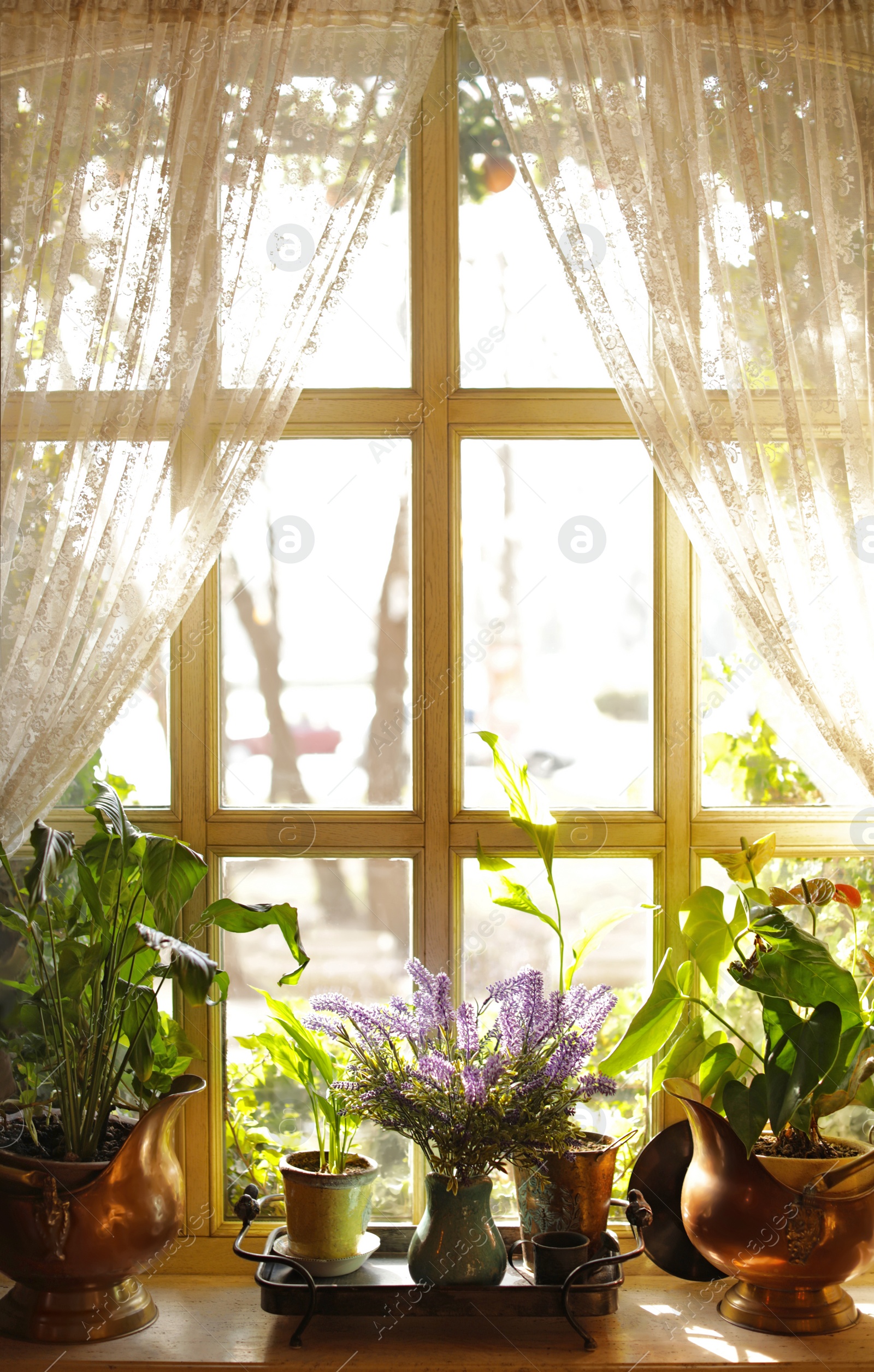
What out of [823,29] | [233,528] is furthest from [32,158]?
[823,29]

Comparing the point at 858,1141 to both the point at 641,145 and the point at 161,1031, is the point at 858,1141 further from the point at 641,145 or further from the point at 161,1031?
the point at 641,145

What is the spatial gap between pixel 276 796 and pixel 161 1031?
18.6 inches

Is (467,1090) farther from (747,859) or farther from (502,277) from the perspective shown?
(502,277)

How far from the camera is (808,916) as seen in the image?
6.61ft

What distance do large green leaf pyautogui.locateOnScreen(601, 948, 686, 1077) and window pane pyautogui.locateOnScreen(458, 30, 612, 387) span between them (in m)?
1.14

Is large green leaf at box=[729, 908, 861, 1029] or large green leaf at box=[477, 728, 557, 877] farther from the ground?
large green leaf at box=[477, 728, 557, 877]

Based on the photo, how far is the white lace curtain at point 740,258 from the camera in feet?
6.23

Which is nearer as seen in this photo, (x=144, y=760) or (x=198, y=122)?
(x=198, y=122)

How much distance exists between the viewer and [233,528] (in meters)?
1.92

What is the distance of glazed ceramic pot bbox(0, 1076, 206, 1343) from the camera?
1.64 metres

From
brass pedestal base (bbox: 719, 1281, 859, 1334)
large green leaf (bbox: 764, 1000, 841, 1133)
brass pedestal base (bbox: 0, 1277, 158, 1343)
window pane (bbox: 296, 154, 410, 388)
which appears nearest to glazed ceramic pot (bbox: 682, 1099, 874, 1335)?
brass pedestal base (bbox: 719, 1281, 859, 1334)

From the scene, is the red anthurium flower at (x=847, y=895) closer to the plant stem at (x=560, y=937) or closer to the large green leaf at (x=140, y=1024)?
the plant stem at (x=560, y=937)

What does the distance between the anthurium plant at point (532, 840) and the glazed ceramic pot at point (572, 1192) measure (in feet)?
0.91

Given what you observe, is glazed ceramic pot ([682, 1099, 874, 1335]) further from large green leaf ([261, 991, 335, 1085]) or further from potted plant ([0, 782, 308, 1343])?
potted plant ([0, 782, 308, 1343])
